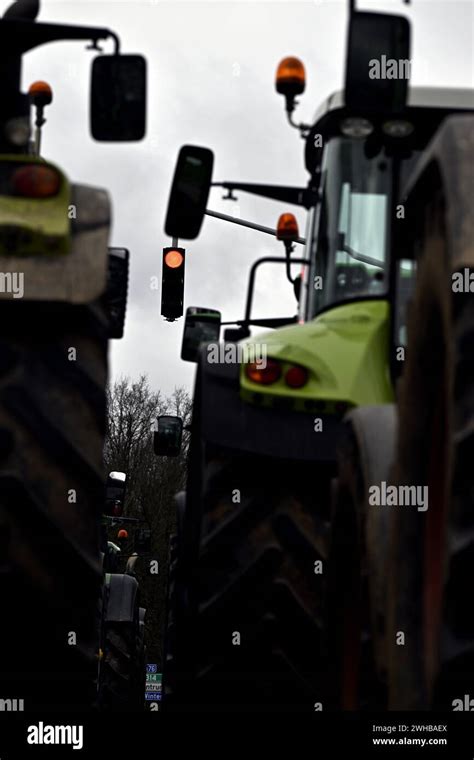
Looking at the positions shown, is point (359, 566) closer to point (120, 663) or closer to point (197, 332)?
point (197, 332)

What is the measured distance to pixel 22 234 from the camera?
3.71 meters

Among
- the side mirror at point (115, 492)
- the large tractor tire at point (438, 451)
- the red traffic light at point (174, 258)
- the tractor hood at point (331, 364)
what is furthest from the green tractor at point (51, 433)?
the red traffic light at point (174, 258)

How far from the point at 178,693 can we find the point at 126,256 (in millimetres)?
1652

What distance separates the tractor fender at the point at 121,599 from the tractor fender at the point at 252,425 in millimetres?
11814

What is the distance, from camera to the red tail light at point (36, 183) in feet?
12.6

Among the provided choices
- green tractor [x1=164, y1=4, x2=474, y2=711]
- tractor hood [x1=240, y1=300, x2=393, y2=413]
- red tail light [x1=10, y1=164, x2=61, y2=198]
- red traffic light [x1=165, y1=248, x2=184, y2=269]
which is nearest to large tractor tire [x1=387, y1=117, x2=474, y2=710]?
red tail light [x1=10, y1=164, x2=61, y2=198]

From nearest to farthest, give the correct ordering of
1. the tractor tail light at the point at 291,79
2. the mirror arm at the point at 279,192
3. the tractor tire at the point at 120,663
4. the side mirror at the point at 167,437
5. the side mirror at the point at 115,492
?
the tractor tail light at the point at 291,79 → the mirror arm at the point at 279,192 → the side mirror at the point at 167,437 → the side mirror at the point at 115,492 → the tractor tire at the point at 120,663

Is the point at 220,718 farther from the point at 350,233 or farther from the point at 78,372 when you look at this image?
the point at 350,233

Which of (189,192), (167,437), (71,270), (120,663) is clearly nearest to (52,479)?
(71,270)

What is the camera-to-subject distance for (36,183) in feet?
12.6

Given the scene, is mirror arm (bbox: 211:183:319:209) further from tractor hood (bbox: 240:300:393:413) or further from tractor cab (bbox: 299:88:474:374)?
tractor hood (bbox: 240:300:393:413)

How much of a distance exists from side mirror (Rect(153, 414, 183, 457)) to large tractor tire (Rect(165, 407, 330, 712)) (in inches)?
112

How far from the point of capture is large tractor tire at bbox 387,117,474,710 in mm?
2730

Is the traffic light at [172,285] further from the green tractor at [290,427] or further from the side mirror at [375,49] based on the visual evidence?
the side mirror at [375,49]
